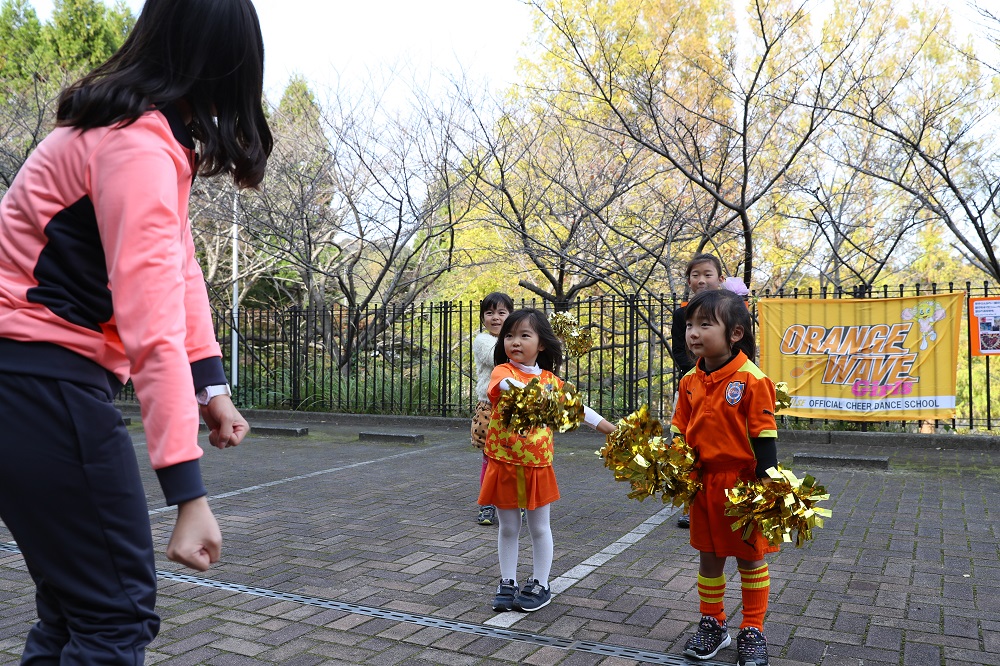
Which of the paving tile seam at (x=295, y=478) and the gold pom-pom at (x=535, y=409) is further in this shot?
the paving tile seam at (x=295, y=478)

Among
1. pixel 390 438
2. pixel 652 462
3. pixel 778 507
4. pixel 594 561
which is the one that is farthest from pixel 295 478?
pixel 778 507

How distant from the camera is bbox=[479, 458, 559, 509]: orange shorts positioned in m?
4.13

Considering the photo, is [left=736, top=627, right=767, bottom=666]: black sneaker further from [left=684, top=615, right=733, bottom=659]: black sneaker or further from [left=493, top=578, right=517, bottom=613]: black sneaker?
[left=493, top=578, right=517, bottom=613]: black sneaker

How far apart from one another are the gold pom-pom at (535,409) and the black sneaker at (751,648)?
3.88ft

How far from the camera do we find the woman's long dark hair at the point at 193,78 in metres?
1.65

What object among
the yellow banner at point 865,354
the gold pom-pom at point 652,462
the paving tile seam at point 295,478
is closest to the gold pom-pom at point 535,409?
the gold pom-pom at point 652,462

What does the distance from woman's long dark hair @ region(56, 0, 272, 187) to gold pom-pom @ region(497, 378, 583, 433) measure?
228 cm

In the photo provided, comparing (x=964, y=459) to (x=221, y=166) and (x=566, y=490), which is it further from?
(x=221, y=166)

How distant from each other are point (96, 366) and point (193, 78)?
0.63 m

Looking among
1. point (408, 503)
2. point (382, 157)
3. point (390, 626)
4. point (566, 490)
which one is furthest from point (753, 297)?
point (390, 626)

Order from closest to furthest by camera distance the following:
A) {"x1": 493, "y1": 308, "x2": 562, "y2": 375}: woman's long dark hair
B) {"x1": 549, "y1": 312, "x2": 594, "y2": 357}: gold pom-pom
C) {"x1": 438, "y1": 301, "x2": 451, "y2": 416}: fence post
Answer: {"x1": 493, "y1": 308, "x2": 562, "y2": 375}: woman's long dark hair < {"x1": 549, "y1": 312, "x2": 594, "y2": 357}: gold pom-pom < {"x1": 438, "y1": 301, "x2": 451, "y2": 416}: fence post

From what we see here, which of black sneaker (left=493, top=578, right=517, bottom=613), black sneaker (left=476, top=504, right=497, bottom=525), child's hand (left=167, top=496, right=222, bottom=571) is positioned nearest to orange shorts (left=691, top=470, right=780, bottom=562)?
black sneaker (left=493, top=578, right=517, bottom=613)

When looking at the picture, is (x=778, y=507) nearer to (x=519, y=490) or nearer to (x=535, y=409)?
(x=535, y=409)

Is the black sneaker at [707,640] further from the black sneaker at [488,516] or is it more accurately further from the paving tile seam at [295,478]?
the paving tile seam at [295,478]
